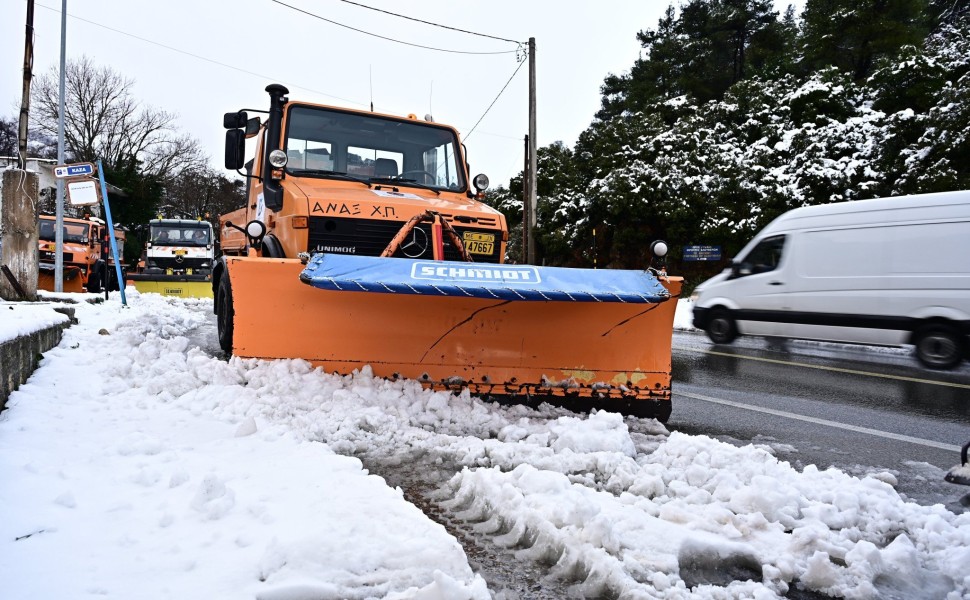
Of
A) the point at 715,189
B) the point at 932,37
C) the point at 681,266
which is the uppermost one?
the point at 932,37

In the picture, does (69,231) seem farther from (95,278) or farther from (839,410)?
(839,410)

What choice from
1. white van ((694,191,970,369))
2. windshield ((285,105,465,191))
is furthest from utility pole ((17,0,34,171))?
white van ((694,191,970,369))

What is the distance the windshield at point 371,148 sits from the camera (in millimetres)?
6320

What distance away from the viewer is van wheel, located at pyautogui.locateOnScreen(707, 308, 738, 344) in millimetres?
11125

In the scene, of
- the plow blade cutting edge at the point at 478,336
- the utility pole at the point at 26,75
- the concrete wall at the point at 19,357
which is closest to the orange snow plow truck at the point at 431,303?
the plow blade cutting edge at the point at 478,336

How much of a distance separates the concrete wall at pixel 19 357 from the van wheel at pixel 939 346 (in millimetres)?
9233

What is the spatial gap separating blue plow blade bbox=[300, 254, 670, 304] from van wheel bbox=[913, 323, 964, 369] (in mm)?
5816

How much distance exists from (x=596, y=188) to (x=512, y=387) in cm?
2077

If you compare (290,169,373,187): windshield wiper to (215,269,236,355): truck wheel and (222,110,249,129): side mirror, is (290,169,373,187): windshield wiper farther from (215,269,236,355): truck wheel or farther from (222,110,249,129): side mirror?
(215,269,236,355): truck wheel

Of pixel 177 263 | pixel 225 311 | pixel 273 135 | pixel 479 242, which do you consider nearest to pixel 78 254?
pixel 177 263

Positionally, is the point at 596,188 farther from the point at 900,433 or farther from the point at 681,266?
the point at 900,433

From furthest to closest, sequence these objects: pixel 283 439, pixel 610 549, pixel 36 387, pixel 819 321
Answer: pixel 819 321, pixel 36 387, pixel 283 439, pixel 610 549

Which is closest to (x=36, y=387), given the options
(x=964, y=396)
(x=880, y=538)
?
(x=880, y=538)

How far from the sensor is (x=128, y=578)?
204 centimetres
